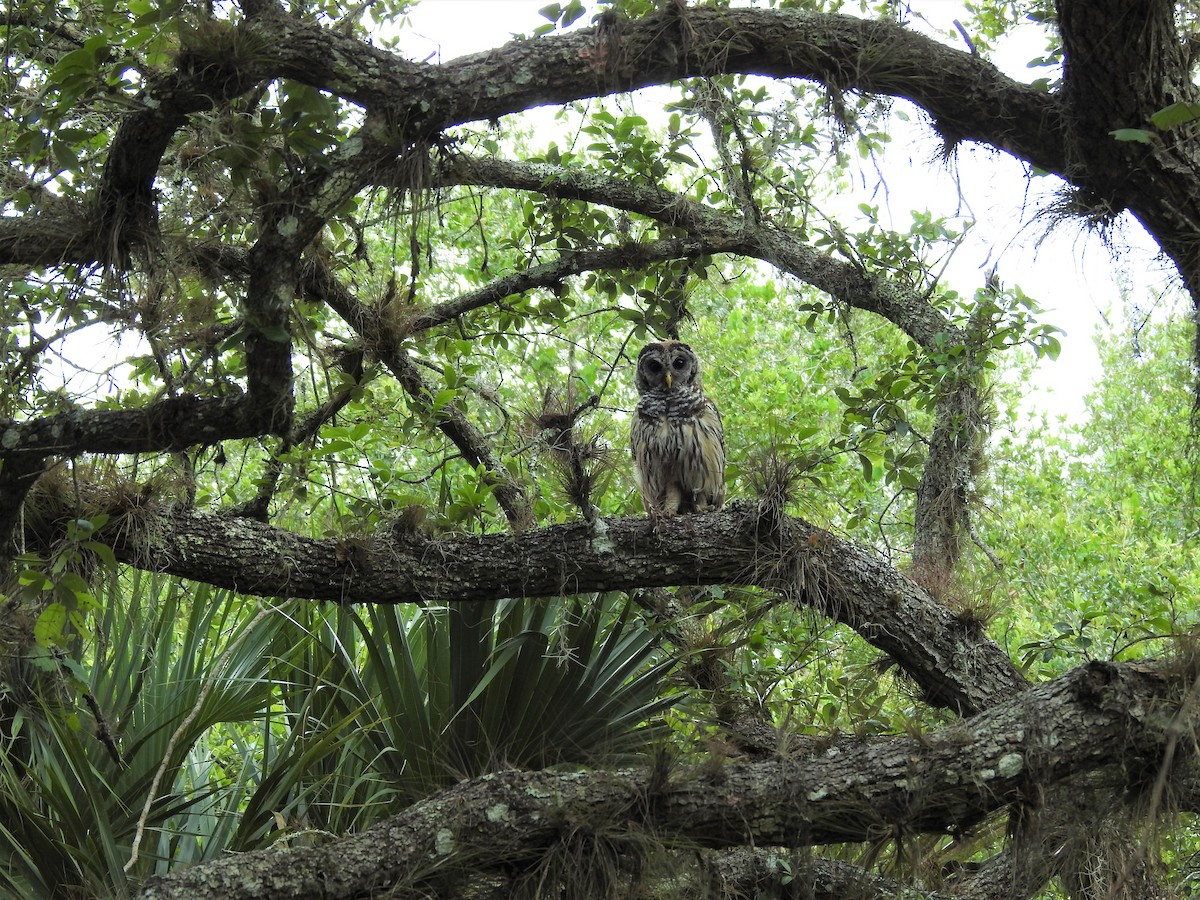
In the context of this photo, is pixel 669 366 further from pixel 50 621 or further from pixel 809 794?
pixel 50 621

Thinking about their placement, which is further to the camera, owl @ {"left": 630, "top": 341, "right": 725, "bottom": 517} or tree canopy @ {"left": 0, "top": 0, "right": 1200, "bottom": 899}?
owl @ {"left": 630, "top": 341, "right": 725, "bottom": 517}

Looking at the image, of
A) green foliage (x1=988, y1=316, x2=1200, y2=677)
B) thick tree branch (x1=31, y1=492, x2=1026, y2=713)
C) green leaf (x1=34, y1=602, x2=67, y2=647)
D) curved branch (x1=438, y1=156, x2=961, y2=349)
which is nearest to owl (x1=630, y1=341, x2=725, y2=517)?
curved branch (x1=438, y1=156, x2=961, y2=349)

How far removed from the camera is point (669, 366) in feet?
20.7

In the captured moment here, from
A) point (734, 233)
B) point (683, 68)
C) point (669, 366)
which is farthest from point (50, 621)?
point (669, 366)

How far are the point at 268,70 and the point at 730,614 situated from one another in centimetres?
290

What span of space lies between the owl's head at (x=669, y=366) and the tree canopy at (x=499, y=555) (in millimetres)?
1338

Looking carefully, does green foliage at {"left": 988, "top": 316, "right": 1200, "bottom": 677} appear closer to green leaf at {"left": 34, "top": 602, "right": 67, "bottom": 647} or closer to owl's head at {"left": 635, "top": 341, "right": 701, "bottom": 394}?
owl's head at {"left": 635, "top": 341, "right": 701, "bottom": 394}

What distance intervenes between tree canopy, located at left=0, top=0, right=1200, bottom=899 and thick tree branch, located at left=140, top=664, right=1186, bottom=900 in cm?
1

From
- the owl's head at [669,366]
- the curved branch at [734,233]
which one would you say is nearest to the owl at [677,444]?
the owl's head at [669,366]

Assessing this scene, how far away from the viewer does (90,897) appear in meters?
3.46

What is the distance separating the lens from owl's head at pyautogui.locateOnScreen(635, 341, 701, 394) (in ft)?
20.6

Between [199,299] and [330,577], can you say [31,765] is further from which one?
[199,299]

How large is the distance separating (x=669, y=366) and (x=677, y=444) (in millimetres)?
539

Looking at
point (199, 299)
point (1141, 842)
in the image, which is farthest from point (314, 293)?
point (1141, 842)
